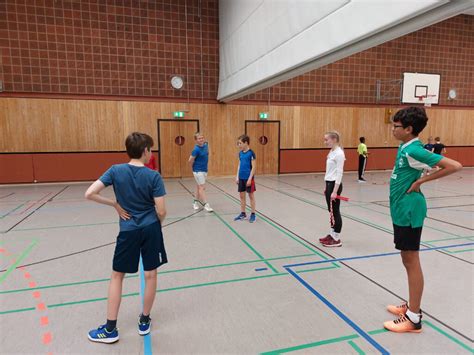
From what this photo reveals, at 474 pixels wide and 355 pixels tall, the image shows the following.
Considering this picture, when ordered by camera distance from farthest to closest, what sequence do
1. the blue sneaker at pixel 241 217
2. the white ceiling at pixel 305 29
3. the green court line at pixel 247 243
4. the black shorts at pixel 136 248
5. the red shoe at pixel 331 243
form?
the blue sneaker at pixel 241 217
the red shoe at pixel 331 243
the white ceiling at pixel 305 29
the green court line at pixel 247 243
the black shorts at pixel 136 248

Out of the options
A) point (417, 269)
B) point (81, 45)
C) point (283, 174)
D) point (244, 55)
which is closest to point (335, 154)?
point (417, 269)

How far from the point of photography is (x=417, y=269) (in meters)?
2.53

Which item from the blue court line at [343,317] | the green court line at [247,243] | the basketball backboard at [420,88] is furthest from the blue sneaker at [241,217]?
the basketball backboard at [420,88]

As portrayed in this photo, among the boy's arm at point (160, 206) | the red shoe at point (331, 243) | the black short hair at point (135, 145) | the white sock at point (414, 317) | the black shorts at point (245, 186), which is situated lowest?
the red shoe at point (331, 243)

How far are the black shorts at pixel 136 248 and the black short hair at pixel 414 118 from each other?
2.09 metres

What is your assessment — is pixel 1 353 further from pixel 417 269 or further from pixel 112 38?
pixel 112 38

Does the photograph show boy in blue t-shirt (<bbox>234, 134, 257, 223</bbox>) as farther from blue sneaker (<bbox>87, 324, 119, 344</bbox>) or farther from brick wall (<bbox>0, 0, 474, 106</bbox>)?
brick wall (<bbox>0, 0, 474, 106</bbox>)

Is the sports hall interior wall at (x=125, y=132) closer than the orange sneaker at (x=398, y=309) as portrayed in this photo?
No

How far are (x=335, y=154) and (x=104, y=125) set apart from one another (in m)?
9.87

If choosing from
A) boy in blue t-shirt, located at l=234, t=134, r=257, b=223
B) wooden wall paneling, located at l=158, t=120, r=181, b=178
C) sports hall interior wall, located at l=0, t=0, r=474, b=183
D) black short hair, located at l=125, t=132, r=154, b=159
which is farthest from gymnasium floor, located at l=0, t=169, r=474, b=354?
wooden wall paneling, located at l=158, t=120, r=181, b=178

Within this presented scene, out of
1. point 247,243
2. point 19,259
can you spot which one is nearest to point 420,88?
point 247,243

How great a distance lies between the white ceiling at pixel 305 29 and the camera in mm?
4032

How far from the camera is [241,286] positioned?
334cm

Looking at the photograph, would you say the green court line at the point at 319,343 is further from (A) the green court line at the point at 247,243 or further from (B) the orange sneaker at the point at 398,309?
(A) the green court line at the point at 247,243
